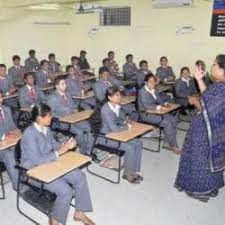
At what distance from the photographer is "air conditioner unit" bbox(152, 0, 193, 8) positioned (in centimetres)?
864

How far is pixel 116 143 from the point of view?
182 inches

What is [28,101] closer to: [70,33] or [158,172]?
[158,172]

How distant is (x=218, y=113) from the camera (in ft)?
11.3

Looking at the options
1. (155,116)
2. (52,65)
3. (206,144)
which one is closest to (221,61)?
(206,144)

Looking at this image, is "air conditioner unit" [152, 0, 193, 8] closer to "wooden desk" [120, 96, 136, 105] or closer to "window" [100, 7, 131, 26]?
"window" [100, 7, 131, 26]

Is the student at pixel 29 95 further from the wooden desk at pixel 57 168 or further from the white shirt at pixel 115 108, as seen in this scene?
the wooden desk at pixel 57 168

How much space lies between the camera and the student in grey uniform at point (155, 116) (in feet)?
18.7

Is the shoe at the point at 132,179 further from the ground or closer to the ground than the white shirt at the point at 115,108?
closer to the ground

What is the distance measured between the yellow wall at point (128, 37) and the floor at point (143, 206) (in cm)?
514

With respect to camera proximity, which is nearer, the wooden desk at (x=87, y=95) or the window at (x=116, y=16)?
the wooden desk at (x=87, y=95)

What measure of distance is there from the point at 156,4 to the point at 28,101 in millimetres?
5006

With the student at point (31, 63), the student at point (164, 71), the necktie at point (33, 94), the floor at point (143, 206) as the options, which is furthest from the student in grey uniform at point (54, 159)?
the student at point (31, 63)

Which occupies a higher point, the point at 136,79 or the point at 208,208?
the point at 136,79

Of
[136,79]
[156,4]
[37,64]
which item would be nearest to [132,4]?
[156,4]
